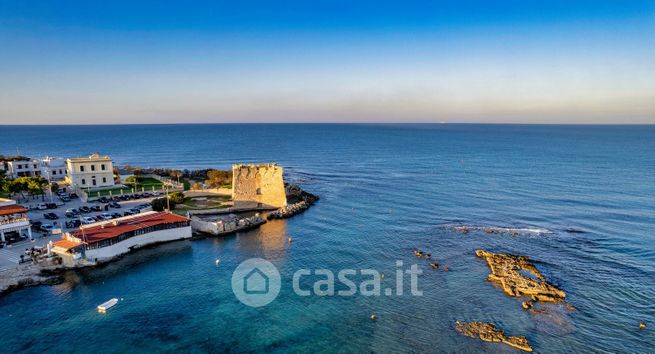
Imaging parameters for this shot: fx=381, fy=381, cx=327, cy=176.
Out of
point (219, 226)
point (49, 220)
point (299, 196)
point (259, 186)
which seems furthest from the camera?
point (299, 196)

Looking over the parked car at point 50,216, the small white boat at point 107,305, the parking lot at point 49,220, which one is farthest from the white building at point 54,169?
the small white boat at point 107,305

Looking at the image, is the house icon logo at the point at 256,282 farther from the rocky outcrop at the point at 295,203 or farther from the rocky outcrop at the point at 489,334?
the rocky outcrop at the point at 295,203

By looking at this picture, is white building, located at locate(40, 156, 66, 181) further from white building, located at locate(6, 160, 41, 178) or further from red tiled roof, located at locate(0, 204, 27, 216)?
red tiled roof, located at locate(0, 204, 27, 216)

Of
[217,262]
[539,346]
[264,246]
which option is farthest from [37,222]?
[539,346]

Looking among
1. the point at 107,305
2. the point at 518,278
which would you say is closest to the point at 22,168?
the point at 107,305

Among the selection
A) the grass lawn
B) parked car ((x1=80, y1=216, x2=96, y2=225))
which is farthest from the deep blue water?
the grass lawn

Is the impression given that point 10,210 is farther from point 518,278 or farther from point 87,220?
point 518,278
